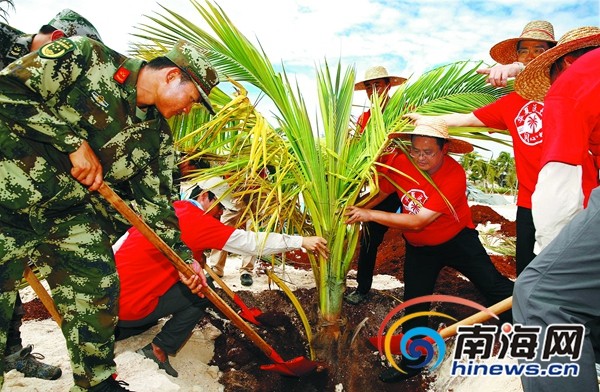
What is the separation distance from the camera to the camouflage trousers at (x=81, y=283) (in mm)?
2033

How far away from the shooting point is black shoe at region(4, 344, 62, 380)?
2.51 m

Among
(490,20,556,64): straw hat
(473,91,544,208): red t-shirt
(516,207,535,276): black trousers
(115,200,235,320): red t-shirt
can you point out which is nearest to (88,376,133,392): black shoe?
(115,200,235,320): red t-shirt

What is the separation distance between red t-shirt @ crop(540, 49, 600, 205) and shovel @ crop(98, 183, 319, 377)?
1746 millimetres

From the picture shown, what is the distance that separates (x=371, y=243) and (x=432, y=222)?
0.71 m

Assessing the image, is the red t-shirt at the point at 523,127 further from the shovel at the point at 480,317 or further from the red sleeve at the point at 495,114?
the shovel at the point at 480,317

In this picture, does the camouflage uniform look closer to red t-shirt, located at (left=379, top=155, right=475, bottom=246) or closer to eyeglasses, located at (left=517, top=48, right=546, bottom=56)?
red t-shirt, located at (left=379, top=155, right=475, bottom=246)

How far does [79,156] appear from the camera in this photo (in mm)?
1889

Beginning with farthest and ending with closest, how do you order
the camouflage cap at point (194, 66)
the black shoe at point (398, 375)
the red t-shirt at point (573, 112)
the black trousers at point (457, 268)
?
the black shoe at point (398, 375) < the black trousers at point (457, 268) < the camouflage cap at point (194, 66) < the red t-shirt at point (573, 112)

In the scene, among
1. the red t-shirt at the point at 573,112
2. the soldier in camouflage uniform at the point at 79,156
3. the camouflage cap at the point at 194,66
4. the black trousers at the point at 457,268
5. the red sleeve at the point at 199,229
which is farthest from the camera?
the black trousers at the point at 457,268

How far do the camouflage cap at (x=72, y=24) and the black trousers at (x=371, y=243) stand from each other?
7.70 ft

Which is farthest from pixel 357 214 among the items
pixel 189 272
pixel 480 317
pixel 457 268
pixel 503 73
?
pixel 503 73

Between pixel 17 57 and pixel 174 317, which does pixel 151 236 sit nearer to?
pixel 174 317

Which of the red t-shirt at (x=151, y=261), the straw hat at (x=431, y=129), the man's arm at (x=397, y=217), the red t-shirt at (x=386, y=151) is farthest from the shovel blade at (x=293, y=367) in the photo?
the straw hat at (x=431, y=129)

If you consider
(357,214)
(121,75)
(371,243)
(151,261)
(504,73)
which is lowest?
(371,243)
